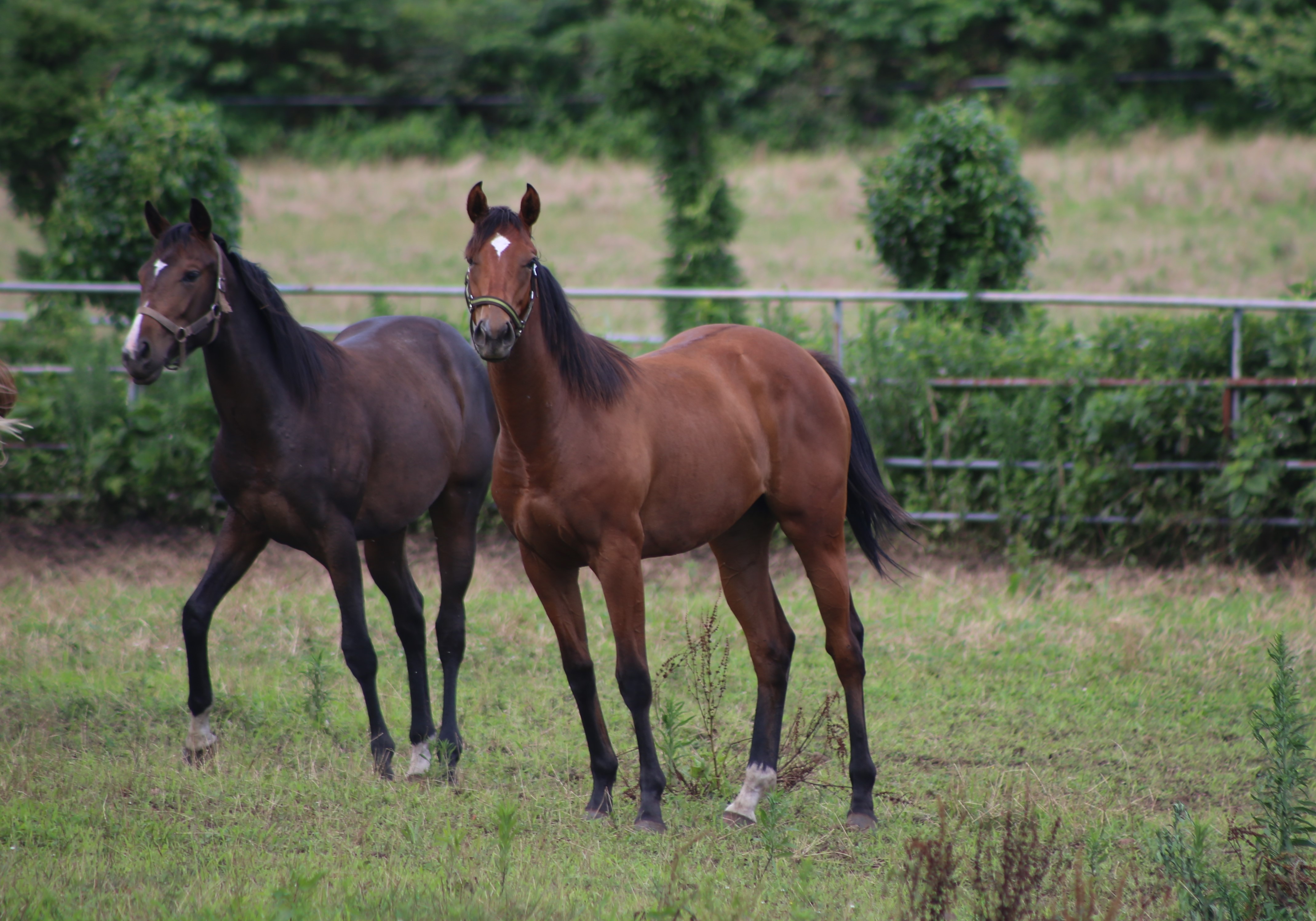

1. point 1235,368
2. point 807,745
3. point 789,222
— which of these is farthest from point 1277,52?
point 807,745

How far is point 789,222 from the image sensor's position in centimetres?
2092

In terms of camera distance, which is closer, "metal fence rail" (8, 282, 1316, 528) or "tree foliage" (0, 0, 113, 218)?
"metal fence rail" (8, 282, 1316, 528)

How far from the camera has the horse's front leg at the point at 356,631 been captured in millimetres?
4754

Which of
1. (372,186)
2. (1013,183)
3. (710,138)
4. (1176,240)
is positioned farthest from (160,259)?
(372,186)

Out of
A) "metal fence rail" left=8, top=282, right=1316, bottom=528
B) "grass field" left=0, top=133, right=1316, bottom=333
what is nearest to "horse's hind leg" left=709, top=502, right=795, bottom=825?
"metal fence rail" left=8, top=282, right=1316, bottom=528

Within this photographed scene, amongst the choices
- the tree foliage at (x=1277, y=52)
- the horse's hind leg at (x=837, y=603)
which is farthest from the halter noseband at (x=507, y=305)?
the tree foliage at (x=1277, y=52)

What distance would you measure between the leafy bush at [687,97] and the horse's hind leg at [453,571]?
661 centimetres

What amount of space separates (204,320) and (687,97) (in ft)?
26.1

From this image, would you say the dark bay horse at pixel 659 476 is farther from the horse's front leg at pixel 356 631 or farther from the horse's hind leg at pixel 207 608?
the horse's hind leg at pixel 207 608

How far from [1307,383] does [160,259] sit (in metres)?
6.50

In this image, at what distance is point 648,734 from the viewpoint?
170 inches

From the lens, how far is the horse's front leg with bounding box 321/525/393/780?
15.6 feet

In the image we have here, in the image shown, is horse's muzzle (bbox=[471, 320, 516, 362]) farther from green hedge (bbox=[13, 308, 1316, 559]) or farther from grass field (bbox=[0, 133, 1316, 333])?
grass field (bbox=[0, 133, 1316, 333])

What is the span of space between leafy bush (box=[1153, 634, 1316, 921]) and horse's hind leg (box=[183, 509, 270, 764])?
3.49 meters
